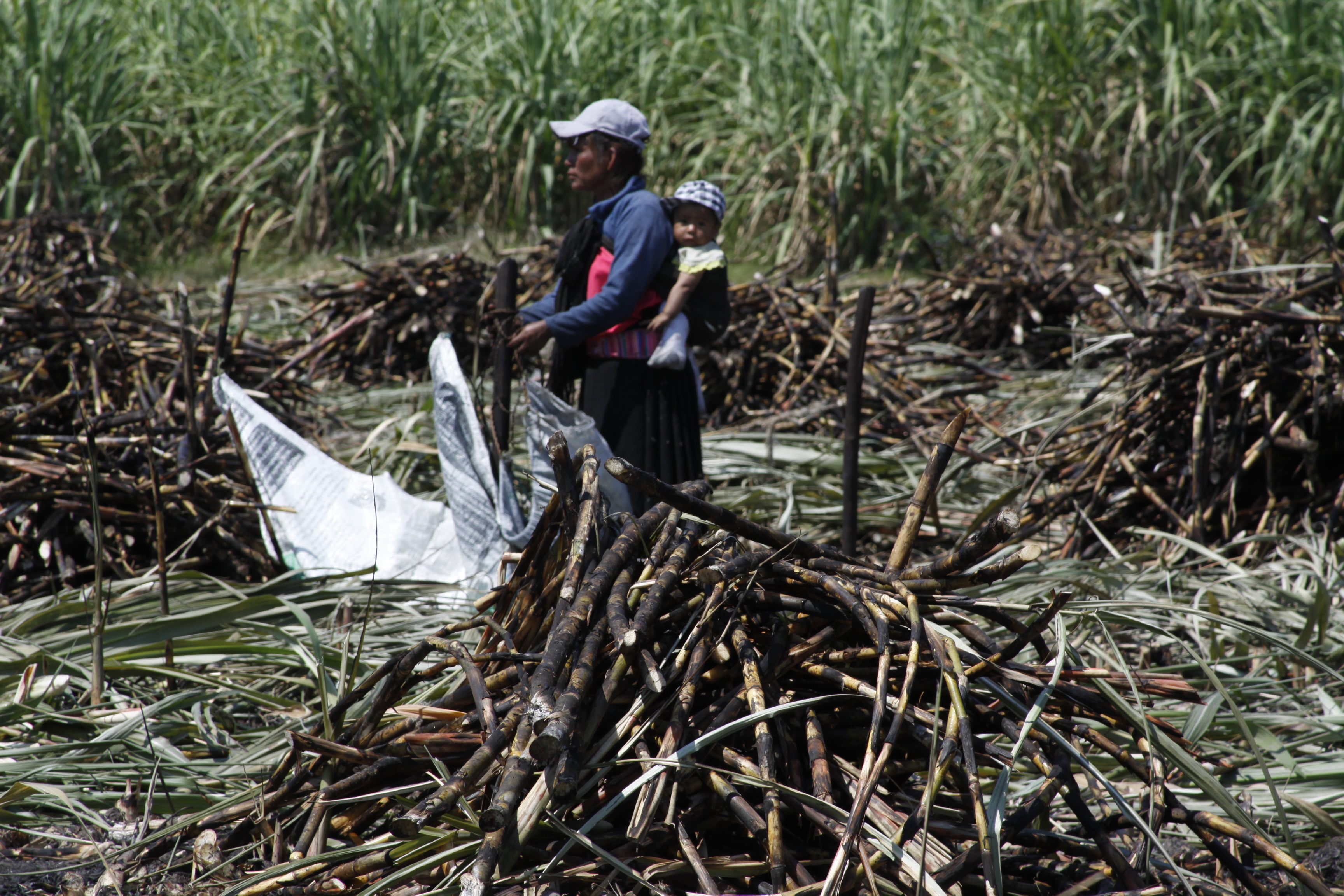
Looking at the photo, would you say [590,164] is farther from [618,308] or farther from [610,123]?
[618,308]

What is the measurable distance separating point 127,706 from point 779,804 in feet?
4.80

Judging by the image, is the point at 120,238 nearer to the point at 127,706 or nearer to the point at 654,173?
the point at 654,173

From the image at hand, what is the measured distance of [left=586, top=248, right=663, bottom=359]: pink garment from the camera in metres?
2.93

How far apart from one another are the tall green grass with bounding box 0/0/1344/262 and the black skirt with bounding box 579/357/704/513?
451 cm

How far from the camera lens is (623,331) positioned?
2965mm

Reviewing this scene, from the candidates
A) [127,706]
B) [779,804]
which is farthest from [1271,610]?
[127,706]

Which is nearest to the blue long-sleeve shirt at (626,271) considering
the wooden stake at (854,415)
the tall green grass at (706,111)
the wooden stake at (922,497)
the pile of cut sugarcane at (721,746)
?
the wooden stake at (854,415)

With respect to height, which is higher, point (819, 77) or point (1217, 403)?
point (819, 77)

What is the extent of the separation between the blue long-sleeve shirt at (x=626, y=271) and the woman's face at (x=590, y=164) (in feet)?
0.39

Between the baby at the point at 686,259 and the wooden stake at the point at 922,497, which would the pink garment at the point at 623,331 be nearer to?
the baby at the point at 686,259

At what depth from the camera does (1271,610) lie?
2527 mm

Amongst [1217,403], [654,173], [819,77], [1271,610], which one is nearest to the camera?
[1271,610]

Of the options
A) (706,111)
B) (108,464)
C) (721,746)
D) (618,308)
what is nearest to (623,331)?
(618,308)

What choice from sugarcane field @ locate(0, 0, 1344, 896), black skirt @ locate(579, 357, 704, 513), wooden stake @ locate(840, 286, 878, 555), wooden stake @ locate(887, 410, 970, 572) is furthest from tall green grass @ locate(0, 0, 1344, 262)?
wooden stake @ locate(887, 410, 970, 572)
